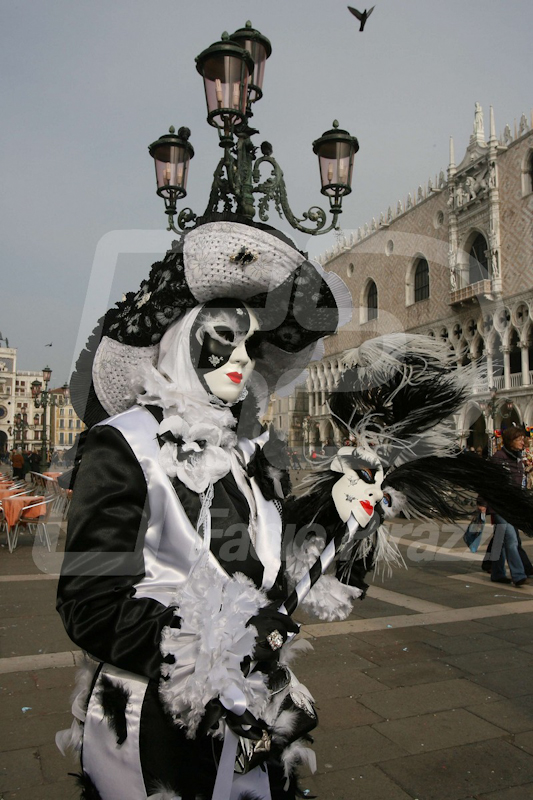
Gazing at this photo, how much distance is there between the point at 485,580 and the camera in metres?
6.96

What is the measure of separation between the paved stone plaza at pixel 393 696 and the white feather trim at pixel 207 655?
1.71m

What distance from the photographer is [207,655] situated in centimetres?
119

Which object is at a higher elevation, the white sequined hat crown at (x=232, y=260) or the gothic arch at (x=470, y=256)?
the gothic arch at (x=470, y=256)

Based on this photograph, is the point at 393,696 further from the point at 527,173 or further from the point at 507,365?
the point at 527,173

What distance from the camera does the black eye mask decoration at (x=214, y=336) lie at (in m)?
1.66

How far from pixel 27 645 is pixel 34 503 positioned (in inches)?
206

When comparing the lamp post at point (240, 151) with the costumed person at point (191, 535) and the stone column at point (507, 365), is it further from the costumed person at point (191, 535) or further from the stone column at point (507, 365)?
the stone column at point (507, 365)

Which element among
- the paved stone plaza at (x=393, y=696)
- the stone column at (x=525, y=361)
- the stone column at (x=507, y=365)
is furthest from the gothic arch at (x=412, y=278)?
the paved stone plaza at (x=393, y=696)

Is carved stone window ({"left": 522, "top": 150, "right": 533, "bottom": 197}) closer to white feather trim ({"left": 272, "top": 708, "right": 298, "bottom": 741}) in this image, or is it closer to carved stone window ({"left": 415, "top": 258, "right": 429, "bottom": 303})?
carved stone window ({"left": 415, "top": 258, "right": 429, "bottom": 303})

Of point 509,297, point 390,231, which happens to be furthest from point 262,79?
point 390,231

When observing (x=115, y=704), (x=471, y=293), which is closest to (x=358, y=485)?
(x=115, y=704)

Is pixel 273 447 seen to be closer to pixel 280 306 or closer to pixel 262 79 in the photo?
pixel 280 306

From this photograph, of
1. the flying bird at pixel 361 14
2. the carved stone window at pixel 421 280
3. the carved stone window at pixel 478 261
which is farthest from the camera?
the carved stone window at pixel 421 280

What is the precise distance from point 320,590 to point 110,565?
2.35ft
